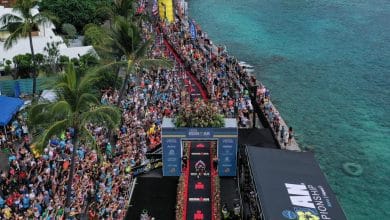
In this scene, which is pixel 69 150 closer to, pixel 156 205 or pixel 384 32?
pixel 156 205

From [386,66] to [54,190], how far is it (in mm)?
36509

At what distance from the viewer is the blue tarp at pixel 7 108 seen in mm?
26703

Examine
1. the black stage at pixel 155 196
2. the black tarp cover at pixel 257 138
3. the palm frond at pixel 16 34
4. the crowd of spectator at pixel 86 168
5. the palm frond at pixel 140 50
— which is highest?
the palm frond at pixel 16 34

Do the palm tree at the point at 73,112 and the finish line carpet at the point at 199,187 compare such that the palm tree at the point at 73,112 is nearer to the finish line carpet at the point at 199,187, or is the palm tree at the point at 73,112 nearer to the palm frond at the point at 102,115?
the palm frond at the point at 102,115

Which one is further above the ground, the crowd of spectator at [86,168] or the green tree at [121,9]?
the green tree at [121,9]

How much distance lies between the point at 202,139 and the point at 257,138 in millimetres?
3087

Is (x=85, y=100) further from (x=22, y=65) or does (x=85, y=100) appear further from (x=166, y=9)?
(x=166, y=9)

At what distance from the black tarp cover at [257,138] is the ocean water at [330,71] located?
17.7 feet

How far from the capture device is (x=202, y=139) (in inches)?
886

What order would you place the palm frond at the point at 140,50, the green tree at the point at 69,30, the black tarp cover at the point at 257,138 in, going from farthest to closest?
the green tree at the point at 69,30 < the palm frond at the point at 140,50 < the black tarp cover at the point at 257,138

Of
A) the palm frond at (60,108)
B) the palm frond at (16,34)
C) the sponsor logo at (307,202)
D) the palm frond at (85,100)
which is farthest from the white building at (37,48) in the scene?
the sponsor logo at (307,202)

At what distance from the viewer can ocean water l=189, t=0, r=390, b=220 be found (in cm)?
2831

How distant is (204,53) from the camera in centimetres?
4159

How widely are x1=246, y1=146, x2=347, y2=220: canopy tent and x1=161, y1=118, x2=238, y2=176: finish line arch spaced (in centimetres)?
251
